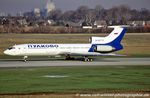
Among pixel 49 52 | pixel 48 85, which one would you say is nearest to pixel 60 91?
pixel 48 85

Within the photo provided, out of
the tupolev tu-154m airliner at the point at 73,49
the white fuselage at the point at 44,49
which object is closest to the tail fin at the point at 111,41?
the tupolev tu-154m airliner at the point at 73,49

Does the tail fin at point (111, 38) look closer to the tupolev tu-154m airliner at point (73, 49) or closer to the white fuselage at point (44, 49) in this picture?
the tupolev tu-154m airliner at point (73, 49)

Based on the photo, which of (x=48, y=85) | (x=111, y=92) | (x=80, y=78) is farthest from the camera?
(x=80, y=78)

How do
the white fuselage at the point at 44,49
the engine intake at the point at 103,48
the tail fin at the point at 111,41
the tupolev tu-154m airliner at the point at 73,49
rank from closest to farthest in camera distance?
1. the white fuselage at the point at 44,49
2. the tupolev tu-154m airliner at the point at 73,49
3. the engine intake at the point at 103,48
4. the tail fin at the point at 111,41

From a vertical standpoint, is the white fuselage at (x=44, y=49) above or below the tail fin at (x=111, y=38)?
below

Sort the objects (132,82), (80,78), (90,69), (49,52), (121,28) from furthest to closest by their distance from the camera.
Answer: (121,28), (49,52), (90,69), (80,78), (132,82)

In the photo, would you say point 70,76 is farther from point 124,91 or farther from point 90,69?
point 124,91

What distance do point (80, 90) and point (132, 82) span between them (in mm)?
6656

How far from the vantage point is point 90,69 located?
4559 cm

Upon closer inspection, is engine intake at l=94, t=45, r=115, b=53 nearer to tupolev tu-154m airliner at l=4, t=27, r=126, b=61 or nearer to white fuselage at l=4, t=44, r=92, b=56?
tupolev tu-154m airliner at l=4, t=27, r=126, b=61

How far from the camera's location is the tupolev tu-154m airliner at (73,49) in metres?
55.6

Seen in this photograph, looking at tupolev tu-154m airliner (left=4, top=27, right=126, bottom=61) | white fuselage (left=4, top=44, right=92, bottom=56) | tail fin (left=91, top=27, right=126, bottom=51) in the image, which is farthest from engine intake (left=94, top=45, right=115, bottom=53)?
white fuselage (left=4, top=44, right=92, bottom=56)

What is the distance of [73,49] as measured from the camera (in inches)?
2254

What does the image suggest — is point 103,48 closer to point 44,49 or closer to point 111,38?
point 111,38
